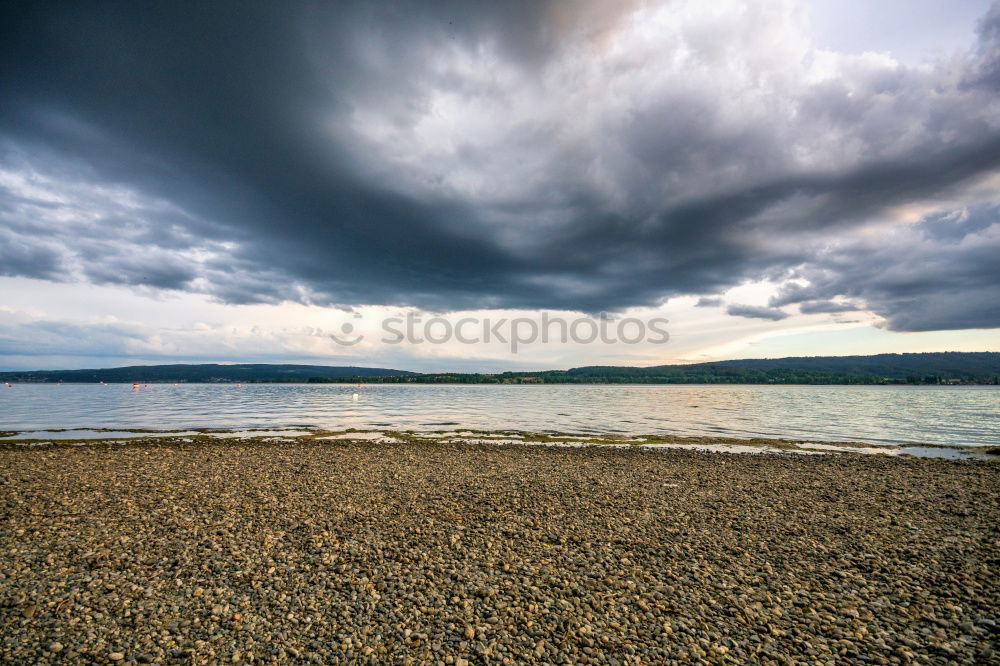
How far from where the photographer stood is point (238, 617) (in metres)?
7.57

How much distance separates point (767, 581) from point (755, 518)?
501 cm

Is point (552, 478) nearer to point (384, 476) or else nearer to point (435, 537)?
point (384, 476)

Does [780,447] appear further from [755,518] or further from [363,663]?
[363,663]

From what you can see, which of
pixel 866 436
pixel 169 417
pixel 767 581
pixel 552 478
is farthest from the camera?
pixel 169 417

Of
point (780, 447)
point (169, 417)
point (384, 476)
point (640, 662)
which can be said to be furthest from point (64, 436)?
point (780, 447)

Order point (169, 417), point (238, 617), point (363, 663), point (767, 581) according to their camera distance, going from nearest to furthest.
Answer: point (363, 663)
point (238, 617)
point (767, 581)
point (169, 417)

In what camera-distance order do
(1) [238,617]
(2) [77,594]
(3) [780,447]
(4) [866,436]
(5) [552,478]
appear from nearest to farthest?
1. (1) [238,617]
2. (2) [77,594]
3. (5) [552,478]
4. (3) [780,447]
5. (4) [866,436]

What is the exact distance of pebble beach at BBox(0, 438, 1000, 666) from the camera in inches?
274

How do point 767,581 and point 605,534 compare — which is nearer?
point 767,581

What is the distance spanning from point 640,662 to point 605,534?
5522mm

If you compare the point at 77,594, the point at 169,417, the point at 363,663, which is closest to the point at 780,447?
the point at 363,663

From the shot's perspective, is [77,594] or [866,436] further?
[866,436]

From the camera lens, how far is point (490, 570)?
9586 mm

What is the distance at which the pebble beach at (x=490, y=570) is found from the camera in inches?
274
